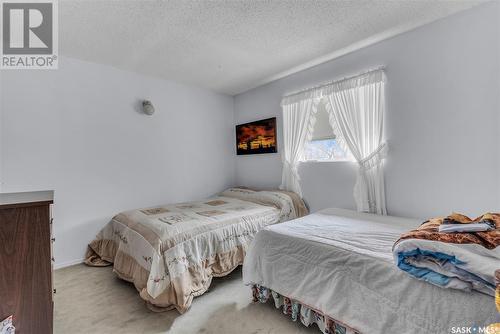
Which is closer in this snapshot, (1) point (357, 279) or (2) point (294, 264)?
(1) point (357, 279)

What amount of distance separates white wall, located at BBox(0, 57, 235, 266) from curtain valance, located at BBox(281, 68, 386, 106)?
159 cm

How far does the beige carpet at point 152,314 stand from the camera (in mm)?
1672

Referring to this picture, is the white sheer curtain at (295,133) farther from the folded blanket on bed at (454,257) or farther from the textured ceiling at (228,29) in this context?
the folded blanket on bed at (454,257)

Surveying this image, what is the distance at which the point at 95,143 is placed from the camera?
114 inches

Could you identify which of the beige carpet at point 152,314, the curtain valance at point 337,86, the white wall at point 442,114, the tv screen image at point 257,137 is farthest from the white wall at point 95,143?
the white wall at point 442,114

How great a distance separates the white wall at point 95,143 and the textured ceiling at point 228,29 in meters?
0.39

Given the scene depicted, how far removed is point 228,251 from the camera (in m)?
2.35

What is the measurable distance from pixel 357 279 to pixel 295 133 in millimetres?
2182

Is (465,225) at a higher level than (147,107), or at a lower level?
lower

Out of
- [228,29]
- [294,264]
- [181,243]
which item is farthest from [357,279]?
[228,29]

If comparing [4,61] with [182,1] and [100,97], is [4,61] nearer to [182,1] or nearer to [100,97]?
[100,97]

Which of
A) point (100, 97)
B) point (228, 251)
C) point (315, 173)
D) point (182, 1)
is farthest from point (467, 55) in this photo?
point (100, 97)

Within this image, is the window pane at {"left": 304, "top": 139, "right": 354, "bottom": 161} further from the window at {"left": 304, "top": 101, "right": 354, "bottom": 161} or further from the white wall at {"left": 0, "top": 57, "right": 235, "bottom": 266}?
the white wall at {"left": 0, "top": 57, "right": 235, "bottom": 266}

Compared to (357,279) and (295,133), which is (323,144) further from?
(357,279)
